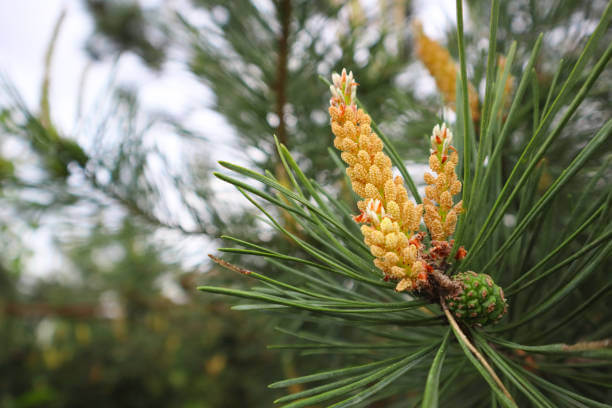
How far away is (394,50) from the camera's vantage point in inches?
37.6

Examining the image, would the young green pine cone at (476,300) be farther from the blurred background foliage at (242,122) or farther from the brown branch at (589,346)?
the blurred background foliage at (242,122)

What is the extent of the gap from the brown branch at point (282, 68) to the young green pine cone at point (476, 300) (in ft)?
1.44

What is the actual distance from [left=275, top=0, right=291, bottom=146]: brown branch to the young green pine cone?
0.44 m

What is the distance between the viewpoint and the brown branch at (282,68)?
66 centimetres

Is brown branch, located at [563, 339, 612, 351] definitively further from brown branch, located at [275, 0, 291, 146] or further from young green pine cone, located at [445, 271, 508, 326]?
brown branch, located at [275, 0, 291, 146]

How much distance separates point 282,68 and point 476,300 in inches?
21.4

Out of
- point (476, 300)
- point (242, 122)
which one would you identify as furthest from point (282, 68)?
point (476, 300)

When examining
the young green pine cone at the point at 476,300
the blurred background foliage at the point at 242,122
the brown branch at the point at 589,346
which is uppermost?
the blurred background foliage at the point at 242,122

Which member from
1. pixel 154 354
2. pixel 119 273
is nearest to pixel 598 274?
pixel 119 273

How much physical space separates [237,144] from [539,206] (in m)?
0.60

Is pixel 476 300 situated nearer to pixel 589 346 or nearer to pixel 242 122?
pixel 589 346

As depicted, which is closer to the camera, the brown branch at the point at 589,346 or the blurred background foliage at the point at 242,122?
the brown branch at the point at 589,346

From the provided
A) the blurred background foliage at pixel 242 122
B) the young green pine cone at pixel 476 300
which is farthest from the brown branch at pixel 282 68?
the young green pine cone at pixel 476 300

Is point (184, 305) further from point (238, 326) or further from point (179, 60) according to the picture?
point (179, 60)
